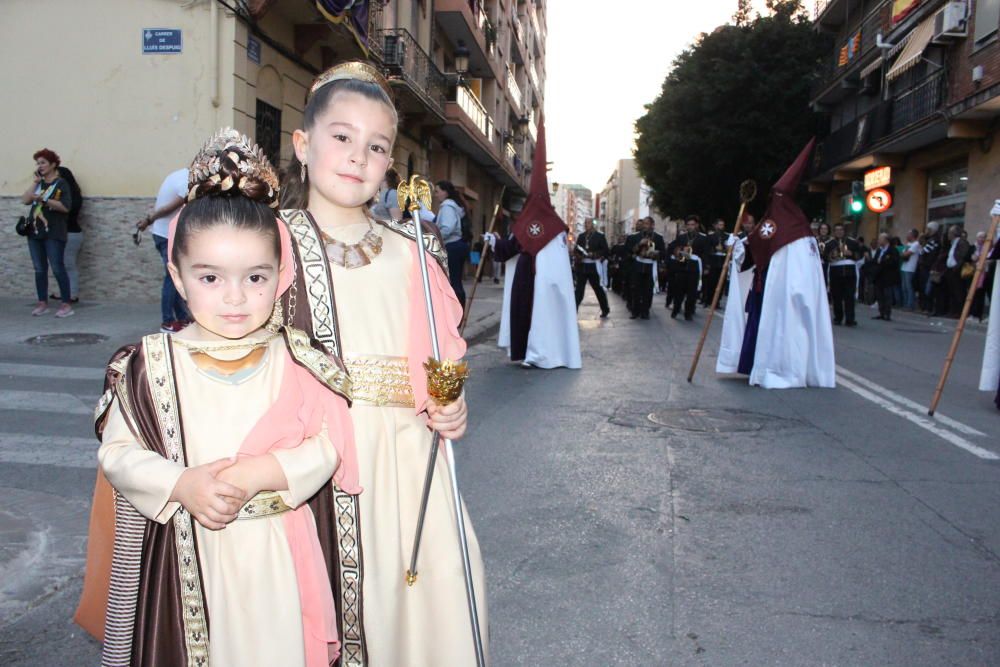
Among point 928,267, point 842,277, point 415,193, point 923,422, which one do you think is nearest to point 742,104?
point 928,267

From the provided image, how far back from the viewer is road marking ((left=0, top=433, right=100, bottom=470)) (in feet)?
16.5

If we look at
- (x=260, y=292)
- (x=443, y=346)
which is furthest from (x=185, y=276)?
(x=443, y=346)

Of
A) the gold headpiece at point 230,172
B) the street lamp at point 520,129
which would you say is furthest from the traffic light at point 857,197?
the gold headpiece at point 230,172

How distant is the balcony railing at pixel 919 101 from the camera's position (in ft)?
75.5

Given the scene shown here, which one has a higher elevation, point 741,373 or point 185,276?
point 185,276

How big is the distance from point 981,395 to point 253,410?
27.4ft

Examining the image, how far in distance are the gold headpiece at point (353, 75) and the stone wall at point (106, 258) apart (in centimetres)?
1106

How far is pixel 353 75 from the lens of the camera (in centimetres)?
226

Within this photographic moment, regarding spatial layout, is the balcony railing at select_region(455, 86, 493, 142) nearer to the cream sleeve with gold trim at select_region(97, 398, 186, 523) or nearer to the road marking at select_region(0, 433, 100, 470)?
the road marking at select_region(0, 433, 100, 470)

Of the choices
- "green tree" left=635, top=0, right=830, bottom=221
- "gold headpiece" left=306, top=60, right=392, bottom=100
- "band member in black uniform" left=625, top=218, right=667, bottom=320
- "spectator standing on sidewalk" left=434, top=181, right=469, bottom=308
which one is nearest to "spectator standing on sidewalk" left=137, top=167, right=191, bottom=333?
"spectator standing on sidewalk" left=434, top=181, right=469, bottom=308

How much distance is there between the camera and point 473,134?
28.8 m

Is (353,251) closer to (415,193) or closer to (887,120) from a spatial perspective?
(415,193)

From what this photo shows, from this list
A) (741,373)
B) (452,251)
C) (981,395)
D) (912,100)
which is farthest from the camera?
(912,100)

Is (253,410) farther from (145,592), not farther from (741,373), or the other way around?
(741,373)
